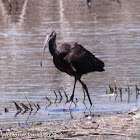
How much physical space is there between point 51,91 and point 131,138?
Answer: 4.79 metres

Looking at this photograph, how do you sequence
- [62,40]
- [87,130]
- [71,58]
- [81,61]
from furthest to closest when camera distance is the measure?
[62,40], [81,61], [71,58], [87,130]

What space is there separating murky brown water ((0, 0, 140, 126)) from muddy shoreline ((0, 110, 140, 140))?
1.37 m

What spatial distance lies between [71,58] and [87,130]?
2.52m

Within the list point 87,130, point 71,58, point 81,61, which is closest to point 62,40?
point 81,61

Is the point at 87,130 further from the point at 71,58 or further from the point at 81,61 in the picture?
the point at 81,61

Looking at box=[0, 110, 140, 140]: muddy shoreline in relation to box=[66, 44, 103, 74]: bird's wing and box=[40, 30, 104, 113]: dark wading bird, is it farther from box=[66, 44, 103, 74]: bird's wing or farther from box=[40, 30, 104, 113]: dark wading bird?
box=[66, 44, 103, 74]: bird's wing

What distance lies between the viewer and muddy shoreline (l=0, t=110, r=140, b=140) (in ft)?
27.1

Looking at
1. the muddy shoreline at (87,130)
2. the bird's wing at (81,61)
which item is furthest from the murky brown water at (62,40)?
the muddy shoreline at (87,130)

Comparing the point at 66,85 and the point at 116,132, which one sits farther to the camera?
the point at 66,85

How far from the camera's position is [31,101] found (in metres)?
11.1

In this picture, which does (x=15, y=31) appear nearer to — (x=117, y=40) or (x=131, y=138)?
(x=117, y=40)

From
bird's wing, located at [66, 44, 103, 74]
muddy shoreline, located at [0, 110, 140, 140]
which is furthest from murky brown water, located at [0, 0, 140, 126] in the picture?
muddy shoreline, located at [0, 110, 140, 140]

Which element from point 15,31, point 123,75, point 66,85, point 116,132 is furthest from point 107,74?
point 15,31

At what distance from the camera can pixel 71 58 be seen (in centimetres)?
1088
